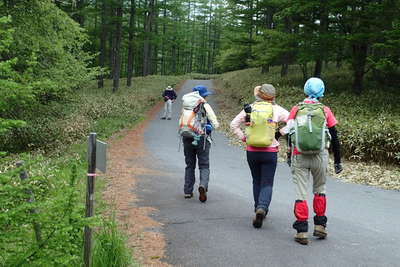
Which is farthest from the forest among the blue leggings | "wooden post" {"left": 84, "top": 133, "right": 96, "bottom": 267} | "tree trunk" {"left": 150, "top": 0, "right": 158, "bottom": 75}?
"tree trunk" {"left": 150, "top": 0, "right": 158, "bottom": 75}

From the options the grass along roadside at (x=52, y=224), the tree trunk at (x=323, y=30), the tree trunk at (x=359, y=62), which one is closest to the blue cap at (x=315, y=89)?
the grass along roadside at (x=52, y=224)

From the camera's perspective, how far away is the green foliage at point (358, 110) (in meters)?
12.3

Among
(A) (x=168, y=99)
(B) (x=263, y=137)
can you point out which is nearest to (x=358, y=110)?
(A) (x=168, y=99)

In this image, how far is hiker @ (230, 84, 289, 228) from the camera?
5.96 m

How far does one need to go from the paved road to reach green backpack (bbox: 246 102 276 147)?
1316 mm

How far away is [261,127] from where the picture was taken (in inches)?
235

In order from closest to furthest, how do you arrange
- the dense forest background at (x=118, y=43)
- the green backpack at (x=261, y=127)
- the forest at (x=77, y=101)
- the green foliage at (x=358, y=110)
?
the forest at (x=77, y=101) → the green backpack at (x=261, y=127) → the dense forest background at (x=118, y=43) → the green foliage at (x=358, y=110)

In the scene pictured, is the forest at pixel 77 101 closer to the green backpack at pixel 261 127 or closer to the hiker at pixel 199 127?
the hiker at pixel 199 127

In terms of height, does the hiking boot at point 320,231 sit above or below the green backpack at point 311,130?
below

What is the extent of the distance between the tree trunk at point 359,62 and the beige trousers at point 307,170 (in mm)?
18041

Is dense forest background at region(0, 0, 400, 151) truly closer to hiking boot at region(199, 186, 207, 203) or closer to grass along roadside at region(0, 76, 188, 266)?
grass along roadside at region(0, 76, 188, 266)

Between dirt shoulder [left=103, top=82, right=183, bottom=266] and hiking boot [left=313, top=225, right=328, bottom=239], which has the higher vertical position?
hiking boot [left=313, top=225, right=328, bottom=239]

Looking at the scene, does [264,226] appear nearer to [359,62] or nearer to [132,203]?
[132,203]

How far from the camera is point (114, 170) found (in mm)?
10320
